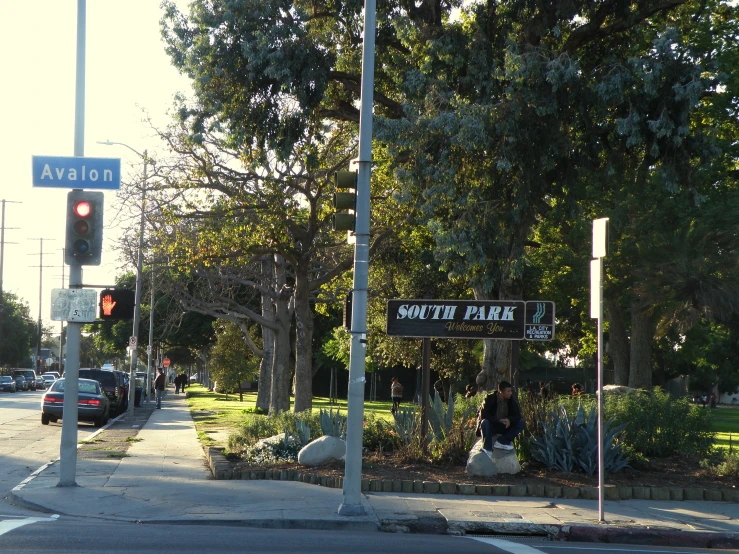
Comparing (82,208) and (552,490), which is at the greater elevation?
(82,208)

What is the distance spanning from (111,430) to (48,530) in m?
17.0

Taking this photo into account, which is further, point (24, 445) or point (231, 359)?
point (231, 359)

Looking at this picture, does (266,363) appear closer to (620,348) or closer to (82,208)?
(620,348)

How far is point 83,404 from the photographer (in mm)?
26500

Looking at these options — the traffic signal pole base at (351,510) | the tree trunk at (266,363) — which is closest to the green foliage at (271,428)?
the traffic signal pole base at (351,510)

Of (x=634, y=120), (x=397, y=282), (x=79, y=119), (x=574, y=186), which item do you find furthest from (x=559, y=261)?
(x=79, y=119)

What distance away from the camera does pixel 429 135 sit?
52.6 ft

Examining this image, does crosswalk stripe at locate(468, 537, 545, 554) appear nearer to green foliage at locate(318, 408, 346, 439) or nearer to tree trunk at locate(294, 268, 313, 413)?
green foliage at locate(318, 408, 346, 439)

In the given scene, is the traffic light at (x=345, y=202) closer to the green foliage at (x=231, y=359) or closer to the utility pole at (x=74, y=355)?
the utility pole at (x=74, y=355)

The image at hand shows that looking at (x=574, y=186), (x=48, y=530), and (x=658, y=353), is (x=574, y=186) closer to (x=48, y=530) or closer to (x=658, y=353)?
(x=48, y=530)

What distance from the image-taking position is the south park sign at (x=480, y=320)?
577 inches

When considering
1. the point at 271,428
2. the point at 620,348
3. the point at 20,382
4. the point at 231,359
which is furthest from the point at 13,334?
the point at 271,428

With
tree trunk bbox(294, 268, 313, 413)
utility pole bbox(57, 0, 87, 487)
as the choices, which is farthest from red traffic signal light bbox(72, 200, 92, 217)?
tree trunk bbox(294, 268, 313, 413)

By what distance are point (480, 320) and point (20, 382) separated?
209ft
